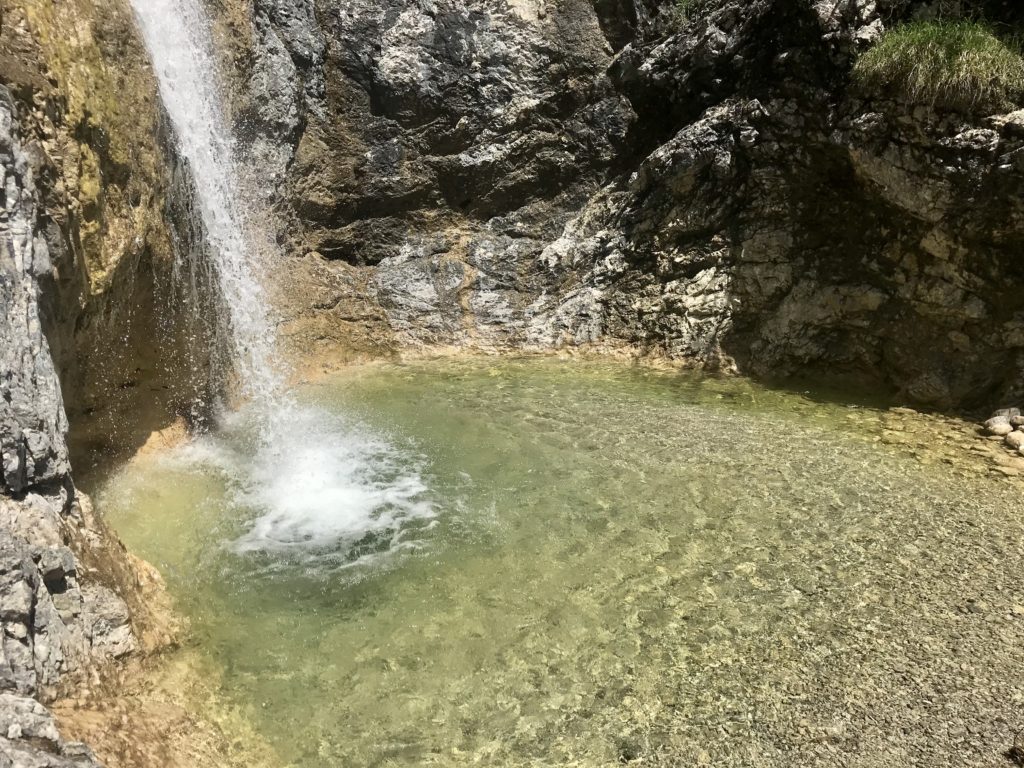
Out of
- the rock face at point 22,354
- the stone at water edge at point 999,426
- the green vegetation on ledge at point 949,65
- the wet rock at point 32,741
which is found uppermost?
the green vegetation on ledge at point 949,65

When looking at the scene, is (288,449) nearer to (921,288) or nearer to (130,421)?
(130,421)

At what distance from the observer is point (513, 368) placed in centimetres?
877

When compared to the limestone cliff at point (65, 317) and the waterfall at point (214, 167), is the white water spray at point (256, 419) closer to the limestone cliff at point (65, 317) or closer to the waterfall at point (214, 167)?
the waterfall at point (214, 167)

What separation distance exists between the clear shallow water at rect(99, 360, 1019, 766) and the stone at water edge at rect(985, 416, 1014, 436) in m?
0.84

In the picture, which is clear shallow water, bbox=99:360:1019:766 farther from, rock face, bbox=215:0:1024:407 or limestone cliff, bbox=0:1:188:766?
rock face, bbox=215:0:1024:407

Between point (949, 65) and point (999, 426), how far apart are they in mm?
3180

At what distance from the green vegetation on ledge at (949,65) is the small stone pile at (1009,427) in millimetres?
2622

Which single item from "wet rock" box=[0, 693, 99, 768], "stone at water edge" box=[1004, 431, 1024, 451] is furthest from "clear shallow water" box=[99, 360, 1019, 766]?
"wet rock" box=[0, 693, 99, 768]

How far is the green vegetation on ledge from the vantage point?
20.9ft

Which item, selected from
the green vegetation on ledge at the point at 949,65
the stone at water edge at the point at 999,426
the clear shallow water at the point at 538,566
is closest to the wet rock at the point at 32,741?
the clear shallow water at the point at 538,566

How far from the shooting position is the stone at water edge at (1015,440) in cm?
584

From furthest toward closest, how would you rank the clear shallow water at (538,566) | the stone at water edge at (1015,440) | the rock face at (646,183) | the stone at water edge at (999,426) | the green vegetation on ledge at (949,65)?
the rock face at (646,183) → the green vegetation on ledge at (949,65) → the stone at water edge at (999,426) → the stone at water edge at (1015,440) → the clear shallow water at (538,566)

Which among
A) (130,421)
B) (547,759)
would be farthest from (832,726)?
(130,421)

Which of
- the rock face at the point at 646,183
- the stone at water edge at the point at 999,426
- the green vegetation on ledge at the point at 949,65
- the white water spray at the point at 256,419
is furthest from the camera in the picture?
the rock face at the point at 646,183
